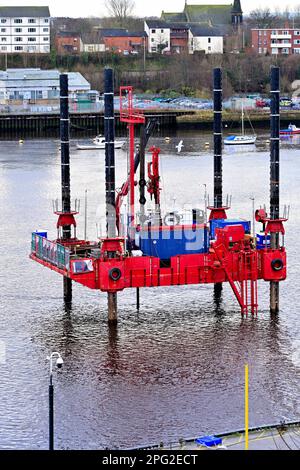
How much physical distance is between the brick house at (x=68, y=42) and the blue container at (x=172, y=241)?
9355cm

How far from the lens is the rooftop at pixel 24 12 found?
125 m

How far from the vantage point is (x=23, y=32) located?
125 m

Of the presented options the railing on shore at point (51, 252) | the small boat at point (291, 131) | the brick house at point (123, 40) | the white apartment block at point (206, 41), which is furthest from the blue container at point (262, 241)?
the white apartment block at point (206, 41)

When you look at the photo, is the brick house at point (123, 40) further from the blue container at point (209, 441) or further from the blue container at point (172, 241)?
the blue container at point (209, 441)

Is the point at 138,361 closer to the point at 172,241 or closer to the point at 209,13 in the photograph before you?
the point at 172,241

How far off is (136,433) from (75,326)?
26.5ft

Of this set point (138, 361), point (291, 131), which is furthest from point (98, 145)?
point (138, 361)

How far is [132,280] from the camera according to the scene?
32469 millimetres

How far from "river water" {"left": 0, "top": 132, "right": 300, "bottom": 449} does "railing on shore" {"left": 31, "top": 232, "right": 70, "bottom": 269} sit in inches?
59.0

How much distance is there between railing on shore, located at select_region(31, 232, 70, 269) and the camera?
3308cm

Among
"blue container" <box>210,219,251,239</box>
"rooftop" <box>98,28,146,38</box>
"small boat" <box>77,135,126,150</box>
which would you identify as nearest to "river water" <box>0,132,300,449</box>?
"blue container" <box>210,219,251,239</box>

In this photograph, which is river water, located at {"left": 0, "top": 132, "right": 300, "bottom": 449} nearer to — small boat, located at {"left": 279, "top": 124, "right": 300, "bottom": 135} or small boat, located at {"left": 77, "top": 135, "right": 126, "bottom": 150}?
small boat, located at {"left": 77, "top": 135, "right": 126, "bottom": 150}

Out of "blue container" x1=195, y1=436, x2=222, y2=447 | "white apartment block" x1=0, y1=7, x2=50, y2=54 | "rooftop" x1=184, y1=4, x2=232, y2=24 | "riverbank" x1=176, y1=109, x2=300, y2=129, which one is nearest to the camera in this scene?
"blue container" x1=195, y1=436, x2=222, y2=447
